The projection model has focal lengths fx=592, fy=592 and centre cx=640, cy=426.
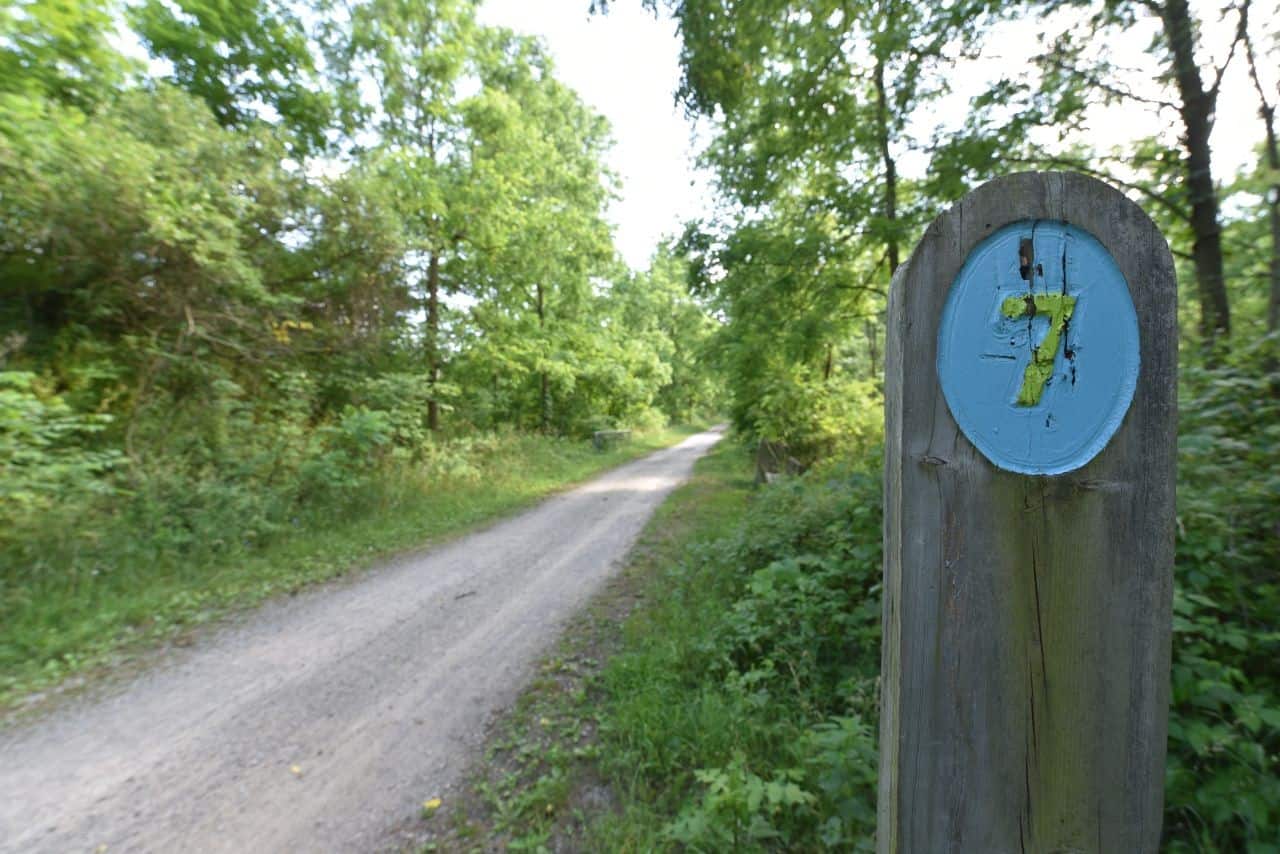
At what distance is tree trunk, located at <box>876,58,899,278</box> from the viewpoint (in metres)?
6.18

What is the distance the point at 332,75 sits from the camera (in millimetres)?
12414

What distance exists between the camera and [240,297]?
822cm

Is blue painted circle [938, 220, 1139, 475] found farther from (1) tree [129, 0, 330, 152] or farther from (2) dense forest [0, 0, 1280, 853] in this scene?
(1) tree [129, 0, 330, 152]

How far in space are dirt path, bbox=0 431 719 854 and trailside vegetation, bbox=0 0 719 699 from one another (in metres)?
0.94

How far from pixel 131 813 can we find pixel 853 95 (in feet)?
28.7

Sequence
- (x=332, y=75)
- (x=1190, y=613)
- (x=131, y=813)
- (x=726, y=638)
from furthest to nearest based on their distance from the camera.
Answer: (x=332, y=75), (x=726, y=638), (x=131, y=813), (x=1190, y=613)

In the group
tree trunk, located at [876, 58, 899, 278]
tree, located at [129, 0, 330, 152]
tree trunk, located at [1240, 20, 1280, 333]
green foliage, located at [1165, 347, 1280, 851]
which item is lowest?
green foliage, located at [1165, 347, 1280, 851]

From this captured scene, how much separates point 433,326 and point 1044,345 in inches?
528

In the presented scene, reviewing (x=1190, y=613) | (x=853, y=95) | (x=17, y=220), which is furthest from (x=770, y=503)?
(x=17, y=220)

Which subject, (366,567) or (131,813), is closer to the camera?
(131,813)

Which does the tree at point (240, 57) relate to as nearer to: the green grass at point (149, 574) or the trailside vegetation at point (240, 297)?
the trailside vegetation at point (240, 297)

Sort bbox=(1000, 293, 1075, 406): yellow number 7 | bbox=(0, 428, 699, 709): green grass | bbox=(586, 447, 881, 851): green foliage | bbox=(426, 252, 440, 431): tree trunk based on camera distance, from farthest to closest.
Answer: bbox=(426, 252, 440, 431): tree trunk, bbox=(0, 428, 699, 709): green grass, bbox=(586, 447, 881, 851): green foliage, bbox=(1000, 293, 1075, 406): yellow number 7

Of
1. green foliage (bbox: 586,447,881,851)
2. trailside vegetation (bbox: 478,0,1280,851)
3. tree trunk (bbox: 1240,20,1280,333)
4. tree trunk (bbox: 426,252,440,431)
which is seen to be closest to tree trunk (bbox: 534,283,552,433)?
tree trunk (bbox: 426,252,440,431)

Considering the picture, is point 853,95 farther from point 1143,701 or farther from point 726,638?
point 1143,701
